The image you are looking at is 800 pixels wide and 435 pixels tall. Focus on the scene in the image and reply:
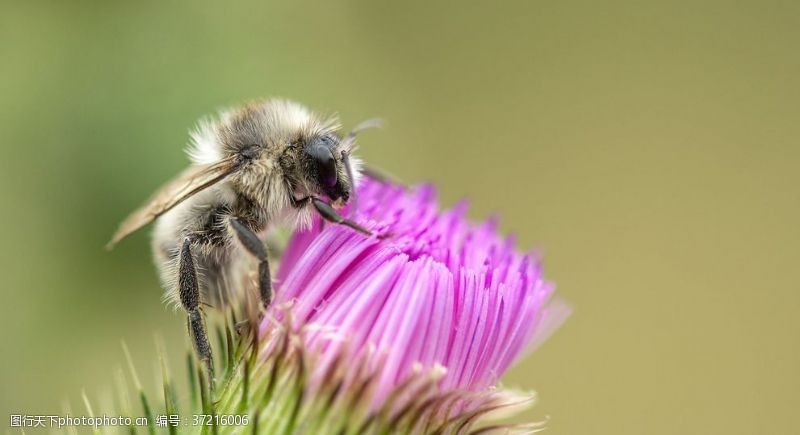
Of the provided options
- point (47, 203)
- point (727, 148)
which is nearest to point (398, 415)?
point (47, 203)

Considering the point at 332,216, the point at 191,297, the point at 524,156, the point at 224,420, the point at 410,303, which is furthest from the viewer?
the point at 524,156

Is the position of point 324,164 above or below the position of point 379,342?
above

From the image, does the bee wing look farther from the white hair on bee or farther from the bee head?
the bee head

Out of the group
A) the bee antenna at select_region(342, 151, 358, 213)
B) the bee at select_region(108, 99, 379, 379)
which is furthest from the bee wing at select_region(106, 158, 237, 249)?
the bee antenna at select_region(342, 151, 358, 213)

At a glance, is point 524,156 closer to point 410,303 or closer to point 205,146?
point 205,146

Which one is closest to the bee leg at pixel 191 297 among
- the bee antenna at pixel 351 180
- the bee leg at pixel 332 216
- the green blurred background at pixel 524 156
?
the bee leg at pixel 332 216

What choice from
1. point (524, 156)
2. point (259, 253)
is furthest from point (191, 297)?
point (524, 156)

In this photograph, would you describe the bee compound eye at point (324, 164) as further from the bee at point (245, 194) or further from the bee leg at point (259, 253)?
the bee leg at point (259, 253)

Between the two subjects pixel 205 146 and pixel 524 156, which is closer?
pixel 205 146
